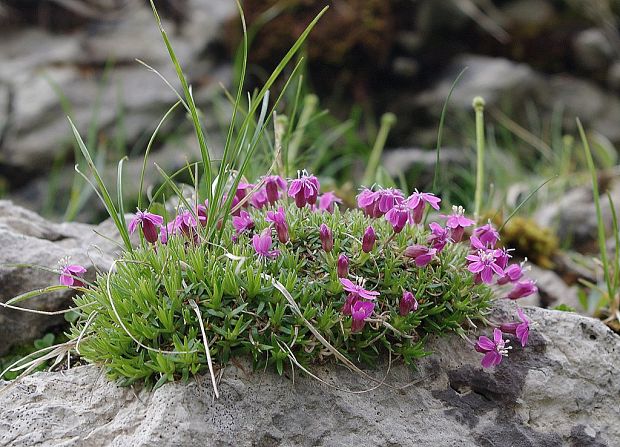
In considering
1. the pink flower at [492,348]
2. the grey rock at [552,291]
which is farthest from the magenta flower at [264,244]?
the grey rock at [552,291]

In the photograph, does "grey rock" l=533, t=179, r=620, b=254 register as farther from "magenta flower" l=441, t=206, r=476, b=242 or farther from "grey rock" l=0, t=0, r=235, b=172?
"grey rock" l=0, t=0, r=235, b=172

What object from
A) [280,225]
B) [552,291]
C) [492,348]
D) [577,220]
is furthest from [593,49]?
[280,225]

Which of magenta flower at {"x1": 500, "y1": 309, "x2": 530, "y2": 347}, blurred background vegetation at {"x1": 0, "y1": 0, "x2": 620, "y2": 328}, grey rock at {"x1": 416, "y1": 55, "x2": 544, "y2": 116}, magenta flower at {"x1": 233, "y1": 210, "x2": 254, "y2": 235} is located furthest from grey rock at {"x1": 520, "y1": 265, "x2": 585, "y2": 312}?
grey rock at {"x1": 416, "y1": 55, "x2": 544, "y2": 116}

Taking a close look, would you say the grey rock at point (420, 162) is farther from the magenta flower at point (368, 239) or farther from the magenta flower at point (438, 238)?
the magenta flower at point (368, 239)

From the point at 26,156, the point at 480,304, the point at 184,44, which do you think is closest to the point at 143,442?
the point at 480,304

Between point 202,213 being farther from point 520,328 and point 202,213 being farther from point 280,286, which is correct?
point 520,328

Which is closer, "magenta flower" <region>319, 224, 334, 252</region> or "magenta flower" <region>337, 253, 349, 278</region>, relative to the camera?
"magenta flower" <region>337, 253, 349, 278</region>
